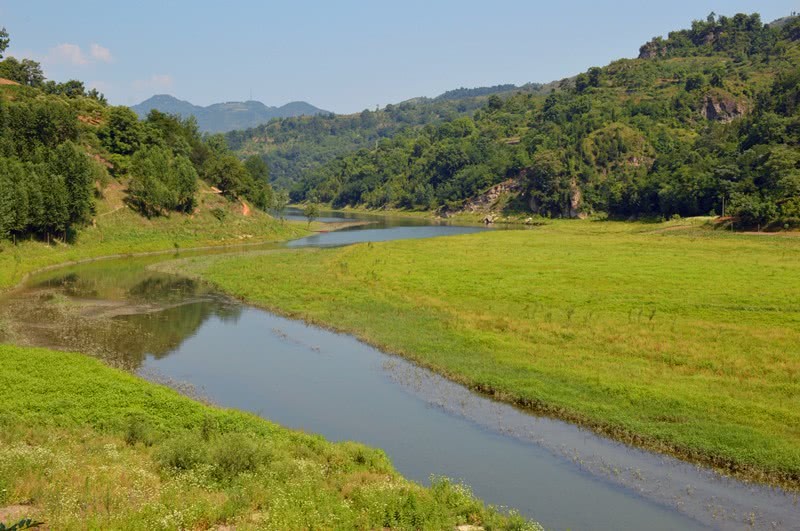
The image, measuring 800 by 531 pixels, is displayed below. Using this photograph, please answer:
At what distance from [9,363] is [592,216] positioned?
169181 mm

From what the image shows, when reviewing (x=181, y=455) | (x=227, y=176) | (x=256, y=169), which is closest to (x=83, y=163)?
(x=227, y=176)

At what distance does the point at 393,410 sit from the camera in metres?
32.6

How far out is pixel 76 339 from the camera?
44.3m

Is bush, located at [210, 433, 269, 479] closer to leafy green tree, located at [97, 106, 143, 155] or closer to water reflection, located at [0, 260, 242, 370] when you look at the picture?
water reflection, located at [0, 260, 242, 370]

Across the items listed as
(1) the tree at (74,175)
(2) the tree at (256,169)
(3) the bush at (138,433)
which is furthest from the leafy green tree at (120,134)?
(3) the bush at (138,433)

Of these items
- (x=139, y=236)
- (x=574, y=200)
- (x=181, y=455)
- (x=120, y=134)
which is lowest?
(x=574, y=200)

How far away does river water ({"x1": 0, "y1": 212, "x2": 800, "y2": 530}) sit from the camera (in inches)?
897

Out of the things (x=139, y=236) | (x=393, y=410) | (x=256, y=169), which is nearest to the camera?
(x=393, y=410)

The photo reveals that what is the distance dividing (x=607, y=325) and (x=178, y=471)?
104ft

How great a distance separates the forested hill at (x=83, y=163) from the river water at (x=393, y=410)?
22864 millimetres

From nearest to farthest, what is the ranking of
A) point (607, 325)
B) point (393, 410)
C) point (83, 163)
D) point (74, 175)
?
point (393, 410), point (607, 325), point (74, 175), point (83, 163)

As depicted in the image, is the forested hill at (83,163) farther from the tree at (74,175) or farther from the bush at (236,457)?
the bush at (236,457)

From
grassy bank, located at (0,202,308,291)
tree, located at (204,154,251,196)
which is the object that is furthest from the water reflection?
tree, located at (204,154,251,196)

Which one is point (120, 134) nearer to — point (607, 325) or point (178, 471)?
point (607, 325)
